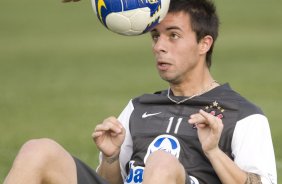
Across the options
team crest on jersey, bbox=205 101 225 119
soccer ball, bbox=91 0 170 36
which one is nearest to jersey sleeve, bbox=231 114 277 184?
team crest on jersey, bbox=205 101 225 119

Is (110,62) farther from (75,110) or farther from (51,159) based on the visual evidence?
(51,159)

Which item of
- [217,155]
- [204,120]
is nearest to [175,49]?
[204,120]

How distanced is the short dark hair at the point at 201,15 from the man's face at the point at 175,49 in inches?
1.6

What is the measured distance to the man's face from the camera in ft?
25.8

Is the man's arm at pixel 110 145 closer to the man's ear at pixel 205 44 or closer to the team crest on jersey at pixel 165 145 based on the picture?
the team crest on jersey at pixel 165 145

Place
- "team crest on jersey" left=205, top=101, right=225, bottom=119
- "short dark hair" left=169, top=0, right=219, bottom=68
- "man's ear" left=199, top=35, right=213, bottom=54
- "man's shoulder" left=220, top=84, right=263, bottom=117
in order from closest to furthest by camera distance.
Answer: "man's shoulder" left=220, top=84, right=263, bottom=117, "team crest on jersey" left=205, top=101, right=225, bottom=119, "short dark hair" left=169, top=0, right=219, bottom=68, "man's ear" left=199, top=35, right=213, bottom=54

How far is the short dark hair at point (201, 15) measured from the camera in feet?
26.0

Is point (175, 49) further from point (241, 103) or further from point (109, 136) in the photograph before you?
point (109, 136)

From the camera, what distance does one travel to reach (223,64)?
17766mm

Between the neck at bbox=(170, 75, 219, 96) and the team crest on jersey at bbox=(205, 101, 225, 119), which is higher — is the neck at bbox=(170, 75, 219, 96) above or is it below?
above

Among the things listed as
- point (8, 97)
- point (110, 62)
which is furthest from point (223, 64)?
point (8, 97)

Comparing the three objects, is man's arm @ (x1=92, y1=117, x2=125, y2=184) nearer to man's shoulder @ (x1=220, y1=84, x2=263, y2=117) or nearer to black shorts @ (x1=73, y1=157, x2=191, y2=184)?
black shorts @ (x1=73, y1=157, x2=191, y2=184)

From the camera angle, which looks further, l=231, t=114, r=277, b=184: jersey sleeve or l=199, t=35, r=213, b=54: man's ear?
l=199, t=35, r=213, b=54: man's ear

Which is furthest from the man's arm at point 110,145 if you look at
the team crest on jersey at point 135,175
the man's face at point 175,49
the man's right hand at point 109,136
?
the man's face at point 175,49
